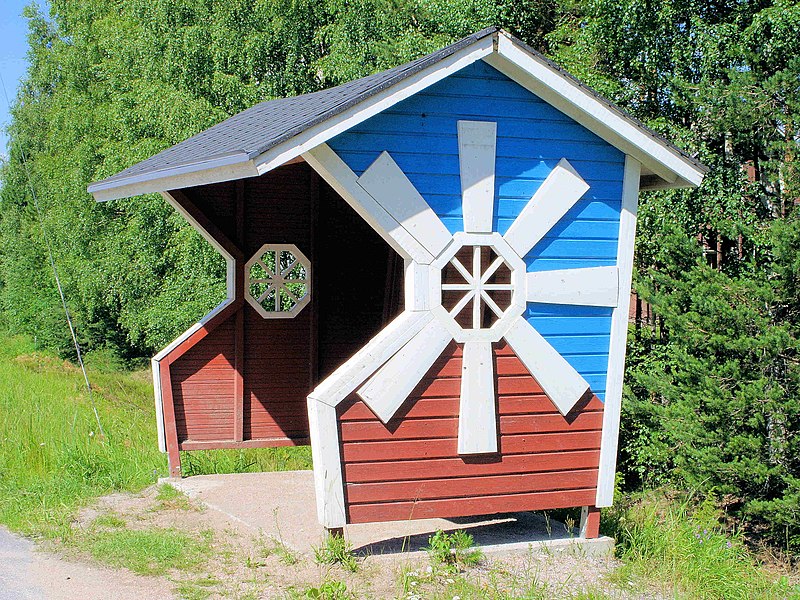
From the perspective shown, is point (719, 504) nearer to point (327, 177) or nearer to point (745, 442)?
point (745, 442)

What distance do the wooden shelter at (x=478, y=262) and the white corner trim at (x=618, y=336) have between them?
0.01 metres

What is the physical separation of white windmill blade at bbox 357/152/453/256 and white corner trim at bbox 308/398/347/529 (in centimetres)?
124

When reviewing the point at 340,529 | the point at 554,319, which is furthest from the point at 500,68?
the point at 340,529

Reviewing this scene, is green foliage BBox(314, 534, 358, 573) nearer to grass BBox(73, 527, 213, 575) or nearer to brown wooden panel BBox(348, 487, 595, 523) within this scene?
brown wooden panel BBox(348, 487, 595, 523)

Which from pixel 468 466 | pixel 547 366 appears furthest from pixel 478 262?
pixel 468 466

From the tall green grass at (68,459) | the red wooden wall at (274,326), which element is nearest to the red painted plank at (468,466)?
the tall green grass at (68,459)

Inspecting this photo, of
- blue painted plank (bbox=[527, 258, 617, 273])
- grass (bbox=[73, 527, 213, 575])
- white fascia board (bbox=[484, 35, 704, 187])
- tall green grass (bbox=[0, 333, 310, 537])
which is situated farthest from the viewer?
tall green grass (bbox=[0, 333, 310, 537])

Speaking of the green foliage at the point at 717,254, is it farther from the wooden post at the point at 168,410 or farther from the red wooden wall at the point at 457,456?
the wooden post at the point at 168,410

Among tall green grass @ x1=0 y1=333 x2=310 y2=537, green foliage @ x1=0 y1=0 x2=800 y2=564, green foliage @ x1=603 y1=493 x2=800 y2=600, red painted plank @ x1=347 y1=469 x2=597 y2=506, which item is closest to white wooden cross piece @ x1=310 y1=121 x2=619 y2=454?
red painted plank @ x1=347 y1=469 x2=597 y2=506

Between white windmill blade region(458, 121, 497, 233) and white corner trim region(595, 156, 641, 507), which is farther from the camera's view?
white corner trim region(595, 156, 641, 507)

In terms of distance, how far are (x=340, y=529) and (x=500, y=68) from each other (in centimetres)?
318

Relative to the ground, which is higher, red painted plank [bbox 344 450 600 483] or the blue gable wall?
the blue gable wall

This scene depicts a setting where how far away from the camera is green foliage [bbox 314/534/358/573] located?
227 inches

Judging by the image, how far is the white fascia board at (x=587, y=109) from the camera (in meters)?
5.95
